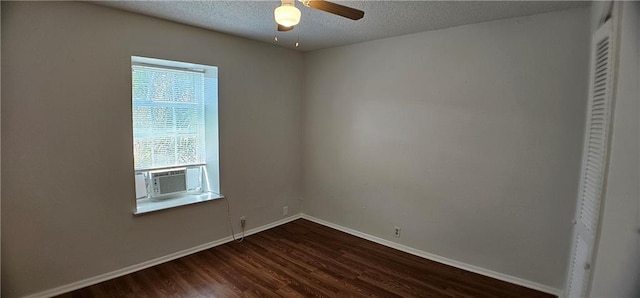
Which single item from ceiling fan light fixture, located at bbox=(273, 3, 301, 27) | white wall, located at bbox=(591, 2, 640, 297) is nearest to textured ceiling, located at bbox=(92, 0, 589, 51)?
ceiling fan light fixture, located at bbox=(273, 3, 301, 27)

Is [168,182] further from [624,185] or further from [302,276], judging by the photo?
[624,185]

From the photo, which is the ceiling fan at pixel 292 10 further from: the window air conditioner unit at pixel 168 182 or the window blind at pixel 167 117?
the window air conditioner unit at pixel 168 182

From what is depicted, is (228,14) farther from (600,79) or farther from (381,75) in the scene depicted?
(600,79)

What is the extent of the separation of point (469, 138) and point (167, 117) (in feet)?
10.5

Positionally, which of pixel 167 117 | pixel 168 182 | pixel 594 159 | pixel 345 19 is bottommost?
pixel 168 182

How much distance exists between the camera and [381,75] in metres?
3.46

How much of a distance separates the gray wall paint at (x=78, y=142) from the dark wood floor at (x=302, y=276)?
30cm

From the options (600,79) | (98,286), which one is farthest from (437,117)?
(98,286)

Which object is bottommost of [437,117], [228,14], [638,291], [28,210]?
[638,291]

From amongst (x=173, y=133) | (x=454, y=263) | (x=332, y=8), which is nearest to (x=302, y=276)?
(x=454, y=263)

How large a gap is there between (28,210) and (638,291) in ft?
13.2

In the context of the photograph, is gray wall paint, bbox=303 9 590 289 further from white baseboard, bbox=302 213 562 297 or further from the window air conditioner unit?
the window air conditioner unit

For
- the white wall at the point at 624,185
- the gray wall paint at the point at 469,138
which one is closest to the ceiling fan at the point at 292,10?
the white wall at the point at 624,185

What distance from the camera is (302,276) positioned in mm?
2777
